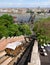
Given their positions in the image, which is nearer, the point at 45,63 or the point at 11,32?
the point at 45,63

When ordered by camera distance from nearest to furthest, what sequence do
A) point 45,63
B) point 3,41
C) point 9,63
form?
1. point 45,63
2. point 9,63
3. point 3,41

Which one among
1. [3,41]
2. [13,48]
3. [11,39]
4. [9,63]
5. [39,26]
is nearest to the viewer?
[9,63]

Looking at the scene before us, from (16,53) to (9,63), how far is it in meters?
4.22

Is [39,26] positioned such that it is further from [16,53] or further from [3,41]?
[16,53]

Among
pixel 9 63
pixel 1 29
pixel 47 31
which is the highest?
pixel 9 63

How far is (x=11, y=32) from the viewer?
38.8m

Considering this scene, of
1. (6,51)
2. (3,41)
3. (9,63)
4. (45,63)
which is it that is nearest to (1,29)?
(3,41)

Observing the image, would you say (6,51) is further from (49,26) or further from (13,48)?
(49,26)

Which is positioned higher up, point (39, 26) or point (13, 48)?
point (13, 48)

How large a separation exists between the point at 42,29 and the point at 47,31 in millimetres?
1532

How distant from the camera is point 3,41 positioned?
23375 millimetres

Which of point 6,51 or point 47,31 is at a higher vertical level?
point 6,51

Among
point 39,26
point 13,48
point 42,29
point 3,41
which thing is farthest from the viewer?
point 39,26

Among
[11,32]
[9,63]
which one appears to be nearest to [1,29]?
[11,32]
